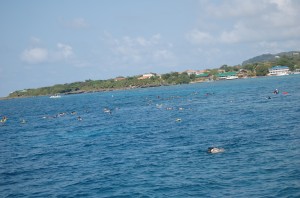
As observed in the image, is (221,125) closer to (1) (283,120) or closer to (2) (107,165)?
(1) (283,120)

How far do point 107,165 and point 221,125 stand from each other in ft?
75.6

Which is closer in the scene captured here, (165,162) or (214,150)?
(165,162)

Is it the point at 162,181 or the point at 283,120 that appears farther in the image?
the point at 283,120

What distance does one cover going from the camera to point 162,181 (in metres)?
28.2

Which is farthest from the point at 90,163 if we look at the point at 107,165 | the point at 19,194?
the point at 19,194

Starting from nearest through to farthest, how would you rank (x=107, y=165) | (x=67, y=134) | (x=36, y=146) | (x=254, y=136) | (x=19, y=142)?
1. (x=107, y=165)
2. (x=254, y=136)
3. (x=36, y=146)
4. (x=19, y=142)
5. (x=67, y=134)

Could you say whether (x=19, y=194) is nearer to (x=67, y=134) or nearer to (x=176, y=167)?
(x=176, y=167)

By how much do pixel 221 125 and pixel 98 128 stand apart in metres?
21.3

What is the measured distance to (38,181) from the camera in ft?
105

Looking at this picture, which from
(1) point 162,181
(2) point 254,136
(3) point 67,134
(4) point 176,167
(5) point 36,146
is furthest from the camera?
(3) point 67,134

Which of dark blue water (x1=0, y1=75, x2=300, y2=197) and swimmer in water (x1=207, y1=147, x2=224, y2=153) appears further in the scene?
swimmer in water (x1=207, y1=147, x2=224, y2=153)

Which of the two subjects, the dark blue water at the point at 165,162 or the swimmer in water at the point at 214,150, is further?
the swimmer in water at the point at 214,150

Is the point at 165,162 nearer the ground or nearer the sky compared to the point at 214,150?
nearer the ground

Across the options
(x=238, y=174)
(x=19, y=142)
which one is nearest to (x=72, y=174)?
(x=238, y=174)
